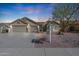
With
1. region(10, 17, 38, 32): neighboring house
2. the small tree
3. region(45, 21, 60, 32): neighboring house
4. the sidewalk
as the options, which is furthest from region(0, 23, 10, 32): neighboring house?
the small tree

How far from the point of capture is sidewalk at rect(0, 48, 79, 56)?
3541 millimetres

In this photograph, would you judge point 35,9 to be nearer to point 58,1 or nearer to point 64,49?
point 58,1

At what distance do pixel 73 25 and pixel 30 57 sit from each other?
40.0 inches

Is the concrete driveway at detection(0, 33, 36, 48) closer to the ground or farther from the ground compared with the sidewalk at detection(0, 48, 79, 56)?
farther from the ground

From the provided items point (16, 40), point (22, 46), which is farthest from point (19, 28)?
point (22, 46)

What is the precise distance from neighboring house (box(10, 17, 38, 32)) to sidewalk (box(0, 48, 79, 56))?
38cm

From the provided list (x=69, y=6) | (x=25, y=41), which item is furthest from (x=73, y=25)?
(x=25, y=41)

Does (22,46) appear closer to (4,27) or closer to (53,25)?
(4,27)

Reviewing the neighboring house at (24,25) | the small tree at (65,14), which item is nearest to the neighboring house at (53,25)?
the small tree at (65,14)

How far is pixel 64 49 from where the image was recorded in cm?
360

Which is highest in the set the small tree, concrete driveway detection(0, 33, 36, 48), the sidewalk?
the small tree

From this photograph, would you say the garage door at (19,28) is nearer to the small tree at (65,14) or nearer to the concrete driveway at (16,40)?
the concrete driveway at (16,40)

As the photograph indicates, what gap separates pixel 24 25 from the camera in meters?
3.60

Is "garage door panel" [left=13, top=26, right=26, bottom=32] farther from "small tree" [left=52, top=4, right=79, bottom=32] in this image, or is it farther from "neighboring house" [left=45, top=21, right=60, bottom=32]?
"small tree" [left=52, top=4, right=79, bottom=32]
